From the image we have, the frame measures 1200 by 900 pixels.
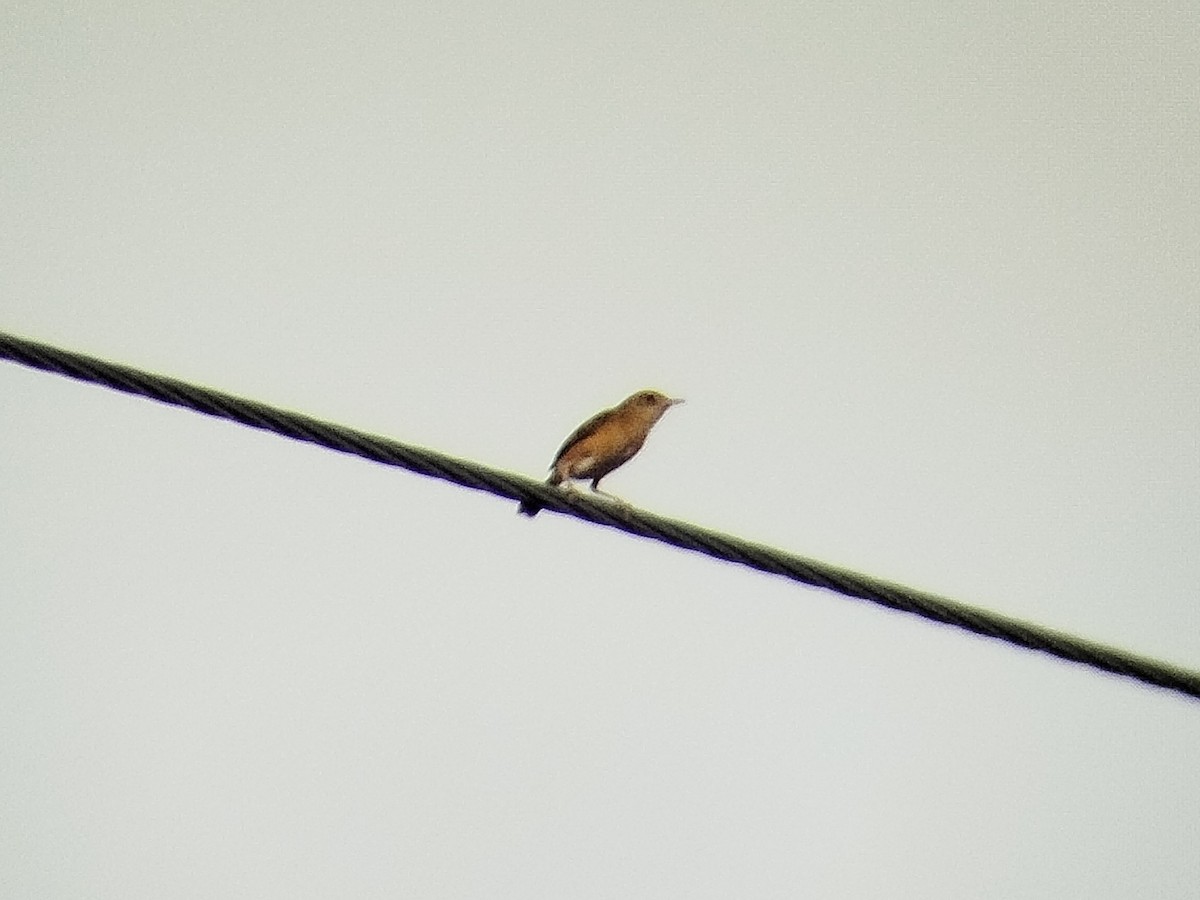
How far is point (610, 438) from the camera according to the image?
4.43m

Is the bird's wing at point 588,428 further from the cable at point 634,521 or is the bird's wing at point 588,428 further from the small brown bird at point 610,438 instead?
the cable at point 634,521

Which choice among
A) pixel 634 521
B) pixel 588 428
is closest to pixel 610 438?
pixel 588 428

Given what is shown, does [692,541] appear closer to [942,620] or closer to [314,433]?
A: [942,620]

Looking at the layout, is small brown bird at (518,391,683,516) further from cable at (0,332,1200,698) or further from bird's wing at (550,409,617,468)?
cable at (0,332,1200,698)

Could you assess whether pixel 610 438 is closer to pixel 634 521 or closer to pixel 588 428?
pixel 588 428

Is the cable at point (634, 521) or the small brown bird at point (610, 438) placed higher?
the small brown bird at point (610, 438)

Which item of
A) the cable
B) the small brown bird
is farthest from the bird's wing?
the cable

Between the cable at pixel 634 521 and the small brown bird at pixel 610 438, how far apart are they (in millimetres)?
2055

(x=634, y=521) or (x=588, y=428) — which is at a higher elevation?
(x=588, y=428)

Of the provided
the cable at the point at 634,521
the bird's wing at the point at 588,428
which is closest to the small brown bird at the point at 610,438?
the bird's wing at the point at 588,428

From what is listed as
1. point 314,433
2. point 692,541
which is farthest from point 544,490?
point 314,433

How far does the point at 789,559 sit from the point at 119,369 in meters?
1.35

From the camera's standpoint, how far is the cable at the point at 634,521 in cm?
198

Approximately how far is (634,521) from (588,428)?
2201mm
